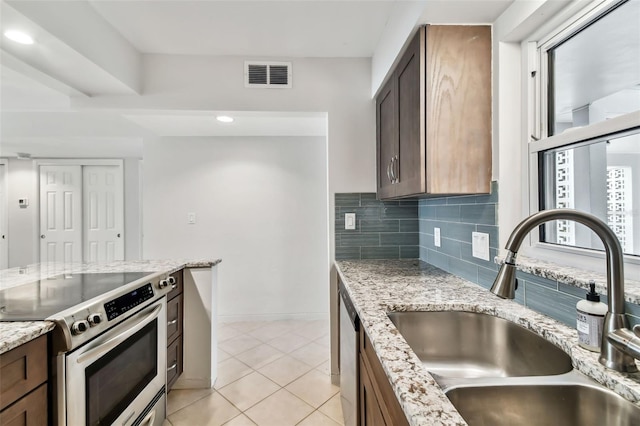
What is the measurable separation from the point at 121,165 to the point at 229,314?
290 centimetres

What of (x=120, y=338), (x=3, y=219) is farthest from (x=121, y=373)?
(x=3, y=219)

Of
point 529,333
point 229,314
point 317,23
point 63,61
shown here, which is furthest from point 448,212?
point 229,314

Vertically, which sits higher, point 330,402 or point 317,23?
point 317,23

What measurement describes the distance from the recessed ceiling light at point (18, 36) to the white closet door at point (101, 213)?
11.0 feet

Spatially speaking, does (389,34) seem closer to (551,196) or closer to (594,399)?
(551,196)

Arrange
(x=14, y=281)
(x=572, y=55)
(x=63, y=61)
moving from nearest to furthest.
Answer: (x=572, y=55)
(x=14, y=281)
(x=63, y=61)

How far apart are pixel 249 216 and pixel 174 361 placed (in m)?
1.74

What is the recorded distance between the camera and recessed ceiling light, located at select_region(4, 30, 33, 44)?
142cm

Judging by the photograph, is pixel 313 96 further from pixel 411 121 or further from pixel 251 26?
pixel 411 121

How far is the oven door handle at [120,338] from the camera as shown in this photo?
3.79 ft

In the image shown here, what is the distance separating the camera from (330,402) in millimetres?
1918

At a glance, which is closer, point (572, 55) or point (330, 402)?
point (572, 55)

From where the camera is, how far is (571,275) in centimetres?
90

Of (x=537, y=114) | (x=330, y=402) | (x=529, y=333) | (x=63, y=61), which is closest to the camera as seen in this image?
(x=529, y=333)
